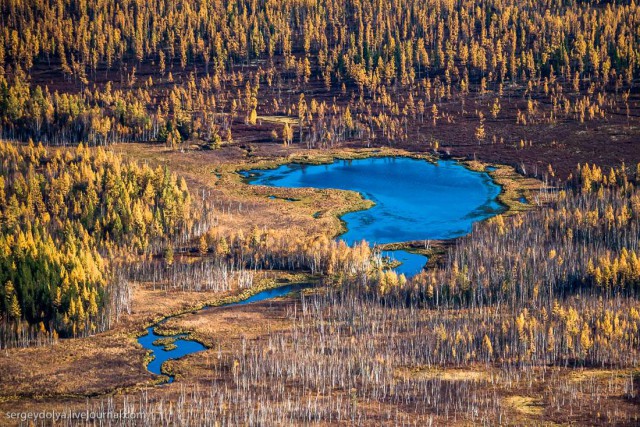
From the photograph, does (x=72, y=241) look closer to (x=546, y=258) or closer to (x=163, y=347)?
(x=163, y=347)

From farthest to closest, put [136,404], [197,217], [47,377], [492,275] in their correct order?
[197,217] → [492,275] → [47,377] → [136,404]

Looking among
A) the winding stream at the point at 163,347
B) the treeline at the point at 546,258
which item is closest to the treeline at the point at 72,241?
the winding stream at the point at 163,347

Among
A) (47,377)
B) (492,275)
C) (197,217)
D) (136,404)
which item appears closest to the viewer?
(136,404)

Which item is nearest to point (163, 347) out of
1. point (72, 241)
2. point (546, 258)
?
point (72, 241)

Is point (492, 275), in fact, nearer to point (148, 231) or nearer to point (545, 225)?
point (545, 225)

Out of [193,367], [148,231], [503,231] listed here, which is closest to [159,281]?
[148,231]

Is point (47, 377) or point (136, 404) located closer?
point (136, 404)

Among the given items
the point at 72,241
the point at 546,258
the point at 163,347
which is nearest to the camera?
the point at 163,347

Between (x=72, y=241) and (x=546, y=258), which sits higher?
(x=72, y=241)

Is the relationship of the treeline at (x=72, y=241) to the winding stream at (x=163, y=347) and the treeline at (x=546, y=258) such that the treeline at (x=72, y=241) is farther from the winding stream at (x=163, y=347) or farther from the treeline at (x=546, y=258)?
the treeline at (x=546, y=258)
